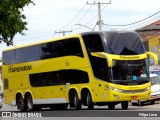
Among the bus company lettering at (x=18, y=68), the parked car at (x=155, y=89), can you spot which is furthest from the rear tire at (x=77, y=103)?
the parked car at (x=155, y=89)

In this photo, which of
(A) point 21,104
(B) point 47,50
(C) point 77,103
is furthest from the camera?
(A) point 21,104

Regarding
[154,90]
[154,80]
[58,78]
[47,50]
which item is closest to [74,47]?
[58,78]

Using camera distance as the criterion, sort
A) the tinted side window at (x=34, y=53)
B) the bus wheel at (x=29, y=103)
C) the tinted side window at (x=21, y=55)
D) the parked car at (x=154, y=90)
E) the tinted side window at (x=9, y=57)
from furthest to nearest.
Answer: the parked car at (x=154, y=90) < the tinted side window at (x=9, y=57) < the bus wheel at (x=29, y=103) < the tinted side window at (x=21, y=55) < the tinted side window at (x=34, y=53)

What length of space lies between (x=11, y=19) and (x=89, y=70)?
5072mm

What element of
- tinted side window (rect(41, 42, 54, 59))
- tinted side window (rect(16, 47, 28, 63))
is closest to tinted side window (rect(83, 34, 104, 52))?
tinted side window (rect(41, 42, 54, 59))

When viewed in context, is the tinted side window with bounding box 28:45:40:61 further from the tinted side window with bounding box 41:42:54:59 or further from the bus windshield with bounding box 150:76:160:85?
the bus windshield with bounding box 150:76:160:85

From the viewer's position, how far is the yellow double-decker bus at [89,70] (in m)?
28.1

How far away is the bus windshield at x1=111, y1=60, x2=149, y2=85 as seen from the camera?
28.0 metres

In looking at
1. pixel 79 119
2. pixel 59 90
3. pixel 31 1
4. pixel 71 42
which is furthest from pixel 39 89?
pixel 79 119

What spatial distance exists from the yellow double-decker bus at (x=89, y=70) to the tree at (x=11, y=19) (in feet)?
11.4

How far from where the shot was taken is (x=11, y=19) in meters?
26.8

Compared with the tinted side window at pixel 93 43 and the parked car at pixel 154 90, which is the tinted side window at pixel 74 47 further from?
the parked car at pixel 154 90

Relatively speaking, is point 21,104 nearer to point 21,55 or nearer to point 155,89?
point 21,55

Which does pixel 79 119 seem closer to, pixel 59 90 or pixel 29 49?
pixel 59 90
